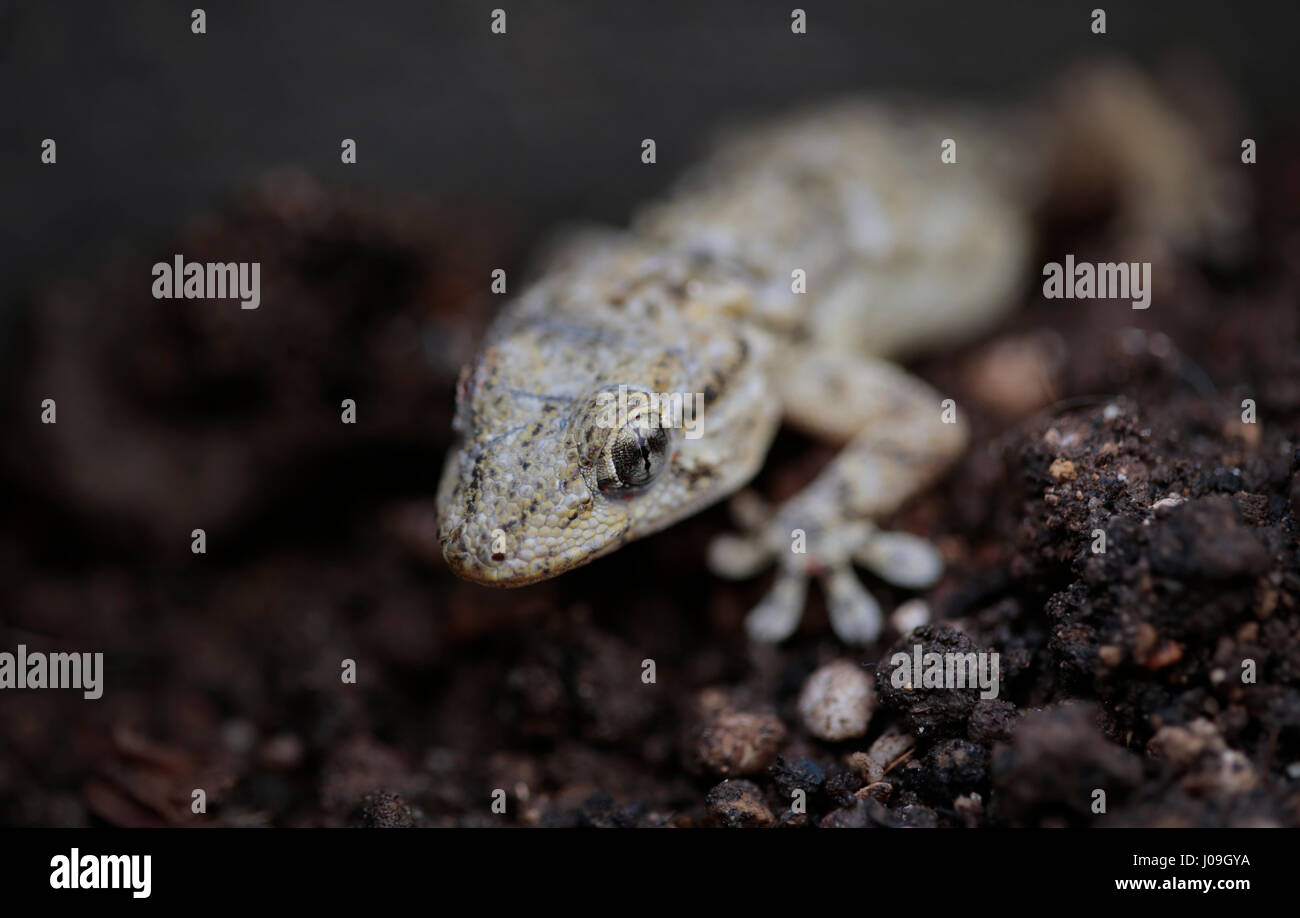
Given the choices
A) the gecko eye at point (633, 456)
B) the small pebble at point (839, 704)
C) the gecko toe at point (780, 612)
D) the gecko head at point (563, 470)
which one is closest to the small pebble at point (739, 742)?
the small pebble at point (839, 704)

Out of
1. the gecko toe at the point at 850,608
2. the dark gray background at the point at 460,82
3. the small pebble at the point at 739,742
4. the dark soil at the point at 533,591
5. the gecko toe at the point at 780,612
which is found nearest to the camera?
the dark soil at the point at 533,591

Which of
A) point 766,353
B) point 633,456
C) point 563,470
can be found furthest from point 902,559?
point 563,470

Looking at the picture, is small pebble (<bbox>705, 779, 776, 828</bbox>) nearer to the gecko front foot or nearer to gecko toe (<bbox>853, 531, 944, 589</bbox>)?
the gecko front foot

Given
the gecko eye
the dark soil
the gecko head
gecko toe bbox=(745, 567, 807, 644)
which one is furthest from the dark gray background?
gecko toe bbox=(745, 567, 807, 644)

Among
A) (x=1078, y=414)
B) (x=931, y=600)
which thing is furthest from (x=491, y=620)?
(x=1078, y=414)

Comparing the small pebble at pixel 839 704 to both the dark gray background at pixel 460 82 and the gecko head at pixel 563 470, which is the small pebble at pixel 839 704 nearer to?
the gecko head at pixel 563 470

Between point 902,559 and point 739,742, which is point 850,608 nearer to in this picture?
point 902,559

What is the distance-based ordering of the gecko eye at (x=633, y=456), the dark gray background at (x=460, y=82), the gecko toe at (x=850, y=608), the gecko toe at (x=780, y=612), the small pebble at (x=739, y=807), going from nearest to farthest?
the small pebble at (x=739, y=807), the gecko eye at (x=633, y=456), the gecko toe at (x=850, y=608), the gecko toe at (x=780, y=612), the dark gray background at (x=460, y=82)
